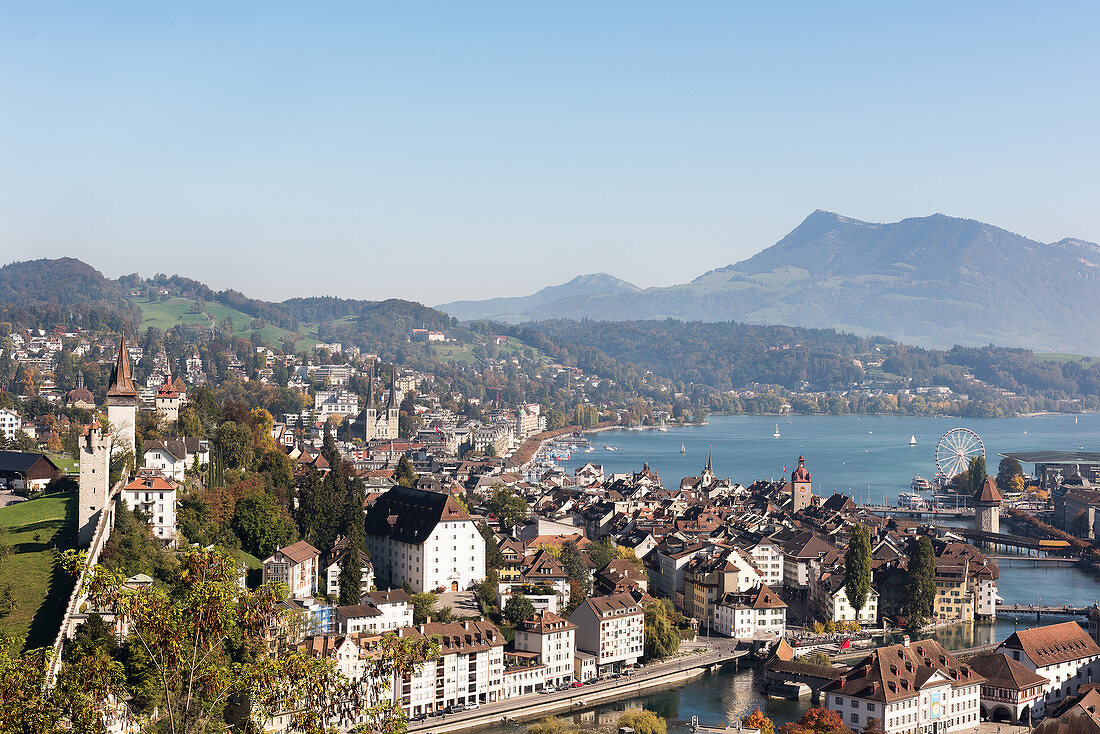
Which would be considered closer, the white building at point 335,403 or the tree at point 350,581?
the tree at point 350,581

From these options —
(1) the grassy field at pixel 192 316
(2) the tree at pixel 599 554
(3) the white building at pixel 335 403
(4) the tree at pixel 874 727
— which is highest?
(1) the grassy field at pixel 192 316

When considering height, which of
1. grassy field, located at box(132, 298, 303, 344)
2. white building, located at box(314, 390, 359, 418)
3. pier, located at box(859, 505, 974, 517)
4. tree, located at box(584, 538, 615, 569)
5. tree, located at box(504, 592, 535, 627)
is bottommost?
pier, located at box(859, 505, 974, 517)

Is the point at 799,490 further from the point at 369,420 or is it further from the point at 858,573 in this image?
the point at 369,420

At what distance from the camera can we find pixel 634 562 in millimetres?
31188

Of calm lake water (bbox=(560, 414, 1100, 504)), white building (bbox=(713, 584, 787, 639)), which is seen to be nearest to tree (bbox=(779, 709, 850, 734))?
white building (bbox=(713, 584, 787, 639))

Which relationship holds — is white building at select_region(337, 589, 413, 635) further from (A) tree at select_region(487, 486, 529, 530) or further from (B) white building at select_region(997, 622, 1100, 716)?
(A) tree at select_region(487, 486, 529, 530)

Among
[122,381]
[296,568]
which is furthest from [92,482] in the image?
[122,381]

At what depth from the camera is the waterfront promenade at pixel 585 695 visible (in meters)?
20.7

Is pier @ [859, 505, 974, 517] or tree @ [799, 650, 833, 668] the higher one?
pier @ [859, 505, 974, 517]

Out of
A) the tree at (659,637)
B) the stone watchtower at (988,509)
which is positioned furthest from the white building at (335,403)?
the tree at (659,637)

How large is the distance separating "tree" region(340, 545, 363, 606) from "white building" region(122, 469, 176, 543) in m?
3.24

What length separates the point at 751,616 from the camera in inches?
1097

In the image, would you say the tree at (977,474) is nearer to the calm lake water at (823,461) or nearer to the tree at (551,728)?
the calm lake water at (823,461)

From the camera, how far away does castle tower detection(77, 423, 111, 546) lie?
20.2 metres
